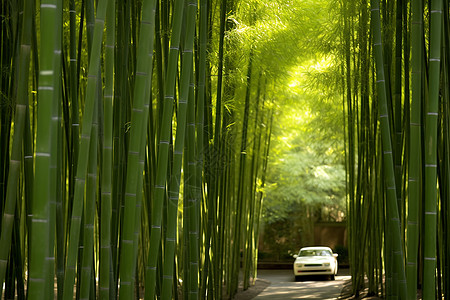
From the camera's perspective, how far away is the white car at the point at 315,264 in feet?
34.6

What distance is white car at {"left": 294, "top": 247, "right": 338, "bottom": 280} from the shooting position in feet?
34.6

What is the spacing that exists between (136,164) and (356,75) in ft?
12.6

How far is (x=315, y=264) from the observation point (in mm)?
10555

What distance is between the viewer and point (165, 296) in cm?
292

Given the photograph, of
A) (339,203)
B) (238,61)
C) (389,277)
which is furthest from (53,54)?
(339,203)

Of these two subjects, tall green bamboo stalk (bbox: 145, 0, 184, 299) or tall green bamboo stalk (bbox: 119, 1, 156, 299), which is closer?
tall green bamboo stalk (bbox: 119, 1, 156, 299)

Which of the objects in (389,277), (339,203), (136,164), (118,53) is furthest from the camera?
(339,203)

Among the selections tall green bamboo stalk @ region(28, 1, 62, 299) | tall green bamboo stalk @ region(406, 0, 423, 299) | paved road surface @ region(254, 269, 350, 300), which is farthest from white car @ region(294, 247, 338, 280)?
tall green bamboo stalk @ region(28, 1, 62, 299)

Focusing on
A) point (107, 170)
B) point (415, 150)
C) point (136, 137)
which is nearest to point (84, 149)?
point (136, 137)

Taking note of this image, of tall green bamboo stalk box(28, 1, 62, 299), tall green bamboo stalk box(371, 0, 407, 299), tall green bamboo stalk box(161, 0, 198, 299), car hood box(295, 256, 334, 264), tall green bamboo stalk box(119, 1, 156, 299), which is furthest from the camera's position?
car hood box(295, 256, 334, 264)

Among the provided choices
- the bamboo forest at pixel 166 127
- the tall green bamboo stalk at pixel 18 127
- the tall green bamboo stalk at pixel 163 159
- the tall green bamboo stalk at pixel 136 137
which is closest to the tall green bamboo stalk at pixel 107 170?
the bamboo forest at pixel 166 127

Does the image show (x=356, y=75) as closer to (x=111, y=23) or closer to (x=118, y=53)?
(x=118, y=53)

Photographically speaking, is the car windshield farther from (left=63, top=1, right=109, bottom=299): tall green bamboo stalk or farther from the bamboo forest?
(left=63, top=1, right=109, bottom=299): tall green bamboo stalk

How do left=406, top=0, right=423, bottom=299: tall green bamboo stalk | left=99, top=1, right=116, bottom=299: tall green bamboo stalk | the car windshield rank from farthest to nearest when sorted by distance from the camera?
the car windshield
left=406, top=0, right=423, bottom=299: tall green bamboo stalk
left=99, top=1, right=116, bottom=299: tall green bamboo stalk
